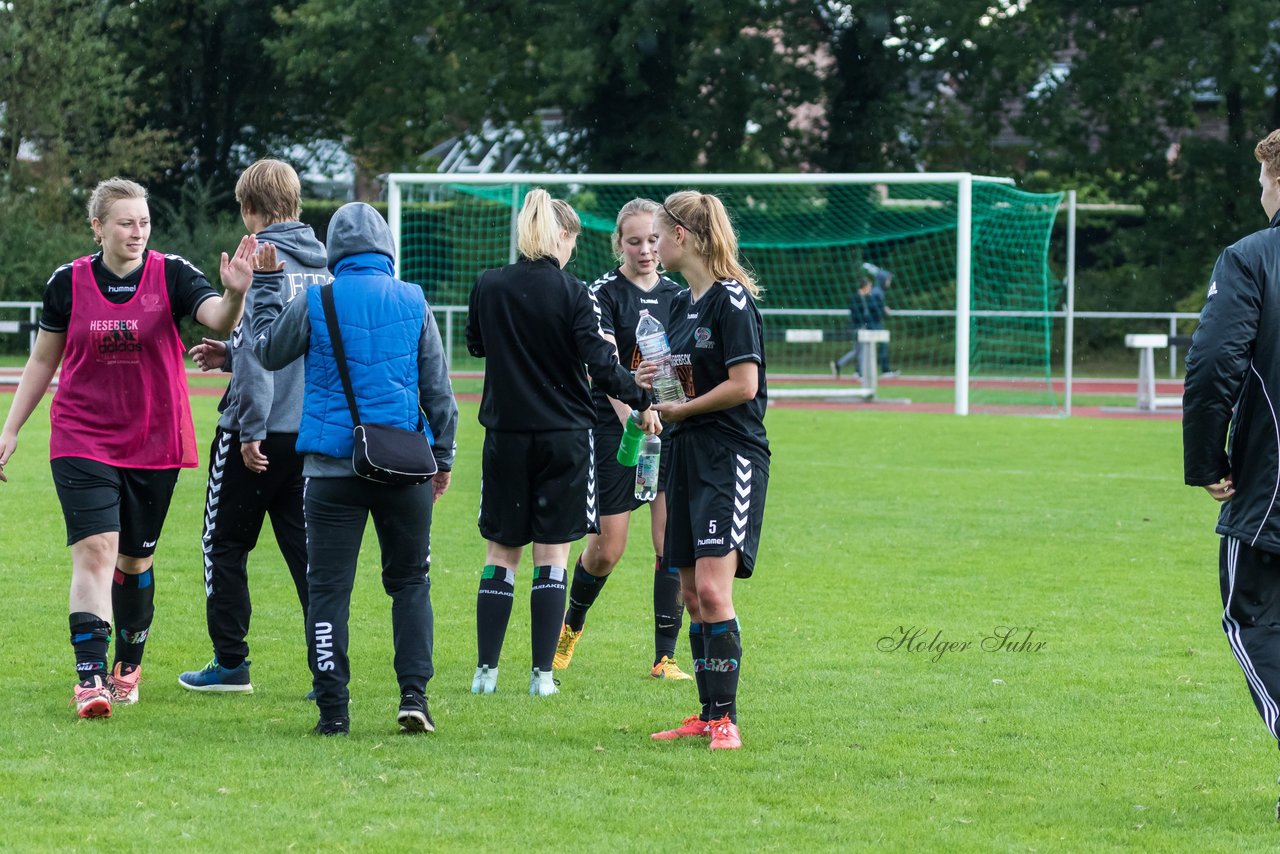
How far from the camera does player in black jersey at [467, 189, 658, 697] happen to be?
6031 mm

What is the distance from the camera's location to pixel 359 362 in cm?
536

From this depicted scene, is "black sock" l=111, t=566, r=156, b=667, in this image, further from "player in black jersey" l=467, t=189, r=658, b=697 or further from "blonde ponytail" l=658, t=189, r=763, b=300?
"blonde ponytail" l=658, t=189, r=763, b=300

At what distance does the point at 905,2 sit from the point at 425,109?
10471 millimetres

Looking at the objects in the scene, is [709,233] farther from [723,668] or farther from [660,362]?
[723,668]

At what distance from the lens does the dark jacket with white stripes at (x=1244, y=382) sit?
14.5 ft

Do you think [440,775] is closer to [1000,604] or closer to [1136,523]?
[1000,604]

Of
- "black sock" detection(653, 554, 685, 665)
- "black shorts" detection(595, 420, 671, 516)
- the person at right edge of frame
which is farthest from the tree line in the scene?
the person at right edge of frame

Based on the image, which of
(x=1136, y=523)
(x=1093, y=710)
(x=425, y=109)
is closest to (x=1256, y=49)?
(x=425, y=109)

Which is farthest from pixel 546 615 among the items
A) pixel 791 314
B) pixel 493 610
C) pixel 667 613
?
pixel 791 314

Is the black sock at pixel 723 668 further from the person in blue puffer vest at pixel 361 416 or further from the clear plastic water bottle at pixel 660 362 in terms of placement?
the person in blue puffer vest at pixel 361 416

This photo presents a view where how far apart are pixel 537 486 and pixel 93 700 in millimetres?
1739

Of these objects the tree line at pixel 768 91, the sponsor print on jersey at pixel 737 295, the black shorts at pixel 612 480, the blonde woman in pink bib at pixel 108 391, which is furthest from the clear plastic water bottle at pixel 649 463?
the tree line at pixel 768 91

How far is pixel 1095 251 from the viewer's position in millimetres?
33281

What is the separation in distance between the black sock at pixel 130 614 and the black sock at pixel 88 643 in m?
0.38
